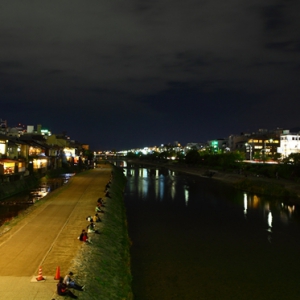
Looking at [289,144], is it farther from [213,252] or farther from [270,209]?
[213,252]

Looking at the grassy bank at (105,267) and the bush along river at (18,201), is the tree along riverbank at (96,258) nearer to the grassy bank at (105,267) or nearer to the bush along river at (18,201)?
the grassy bank at (105,267)

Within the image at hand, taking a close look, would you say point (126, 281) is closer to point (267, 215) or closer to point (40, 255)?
point (40, 255)

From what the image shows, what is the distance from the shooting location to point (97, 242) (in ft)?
41.1

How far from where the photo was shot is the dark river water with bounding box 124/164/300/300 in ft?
37.2

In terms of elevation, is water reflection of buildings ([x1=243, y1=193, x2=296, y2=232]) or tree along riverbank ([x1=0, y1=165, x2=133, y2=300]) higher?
tree along riverbank ([x1=0, y1=165, x2=133, y2=300])

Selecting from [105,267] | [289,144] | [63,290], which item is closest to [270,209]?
[105,267]

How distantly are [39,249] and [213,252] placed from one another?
8050mm

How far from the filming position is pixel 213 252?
15.3 m

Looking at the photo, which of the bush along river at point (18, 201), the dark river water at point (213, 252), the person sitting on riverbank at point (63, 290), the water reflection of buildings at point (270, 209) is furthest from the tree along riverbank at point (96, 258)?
the water reflection of buildings at point (270, 209)

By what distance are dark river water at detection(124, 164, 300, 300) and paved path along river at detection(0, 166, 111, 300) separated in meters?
2.79

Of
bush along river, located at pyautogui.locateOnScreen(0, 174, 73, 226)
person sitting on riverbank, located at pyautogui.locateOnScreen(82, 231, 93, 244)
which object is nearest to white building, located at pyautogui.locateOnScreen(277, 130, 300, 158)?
bush along river, located at pyautogui.locateOnScreen(0, 174, 73, 226)

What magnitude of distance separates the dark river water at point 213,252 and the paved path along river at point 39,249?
2788mm

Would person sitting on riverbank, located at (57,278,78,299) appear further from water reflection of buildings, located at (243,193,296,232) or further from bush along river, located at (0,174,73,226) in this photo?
water reflection of buildings, located at (243,193,296,232)

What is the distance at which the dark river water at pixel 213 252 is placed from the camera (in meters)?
11.3
